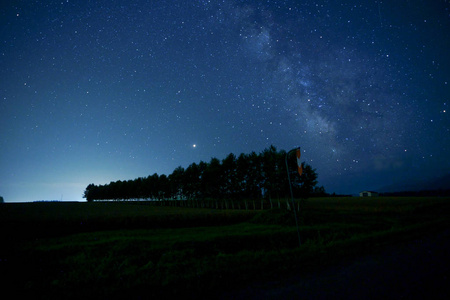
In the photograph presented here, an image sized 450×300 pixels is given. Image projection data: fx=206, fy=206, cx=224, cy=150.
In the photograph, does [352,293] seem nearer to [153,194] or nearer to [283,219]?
[283,219]

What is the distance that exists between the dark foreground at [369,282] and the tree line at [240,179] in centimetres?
3023

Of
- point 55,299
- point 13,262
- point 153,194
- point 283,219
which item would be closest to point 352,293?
point 55,299

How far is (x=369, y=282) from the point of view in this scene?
546cm

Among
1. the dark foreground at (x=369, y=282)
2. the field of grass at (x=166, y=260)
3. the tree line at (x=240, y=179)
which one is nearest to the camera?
the dark foreground at (x=369, y=282)

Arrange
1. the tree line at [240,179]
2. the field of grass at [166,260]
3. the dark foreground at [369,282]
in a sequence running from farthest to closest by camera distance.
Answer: the tree line at [240,179] → the field of grass at [166,260] → the dark foreground at [369,282]

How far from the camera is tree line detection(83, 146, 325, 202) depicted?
4588 cm

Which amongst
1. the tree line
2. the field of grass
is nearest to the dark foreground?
the field of grass

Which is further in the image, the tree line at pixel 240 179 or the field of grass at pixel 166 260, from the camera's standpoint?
the tree line at pixel 240 179

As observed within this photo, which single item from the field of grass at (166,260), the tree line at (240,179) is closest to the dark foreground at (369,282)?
the field of grass at (166,260)

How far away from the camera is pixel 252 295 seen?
4961mm

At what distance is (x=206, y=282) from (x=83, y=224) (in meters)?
29.9

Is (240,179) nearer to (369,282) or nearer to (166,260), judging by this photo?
(166,260)

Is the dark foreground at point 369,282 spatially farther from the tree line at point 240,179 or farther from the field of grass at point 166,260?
the tree line at point 240,179

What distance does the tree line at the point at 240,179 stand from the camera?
45.9 m
